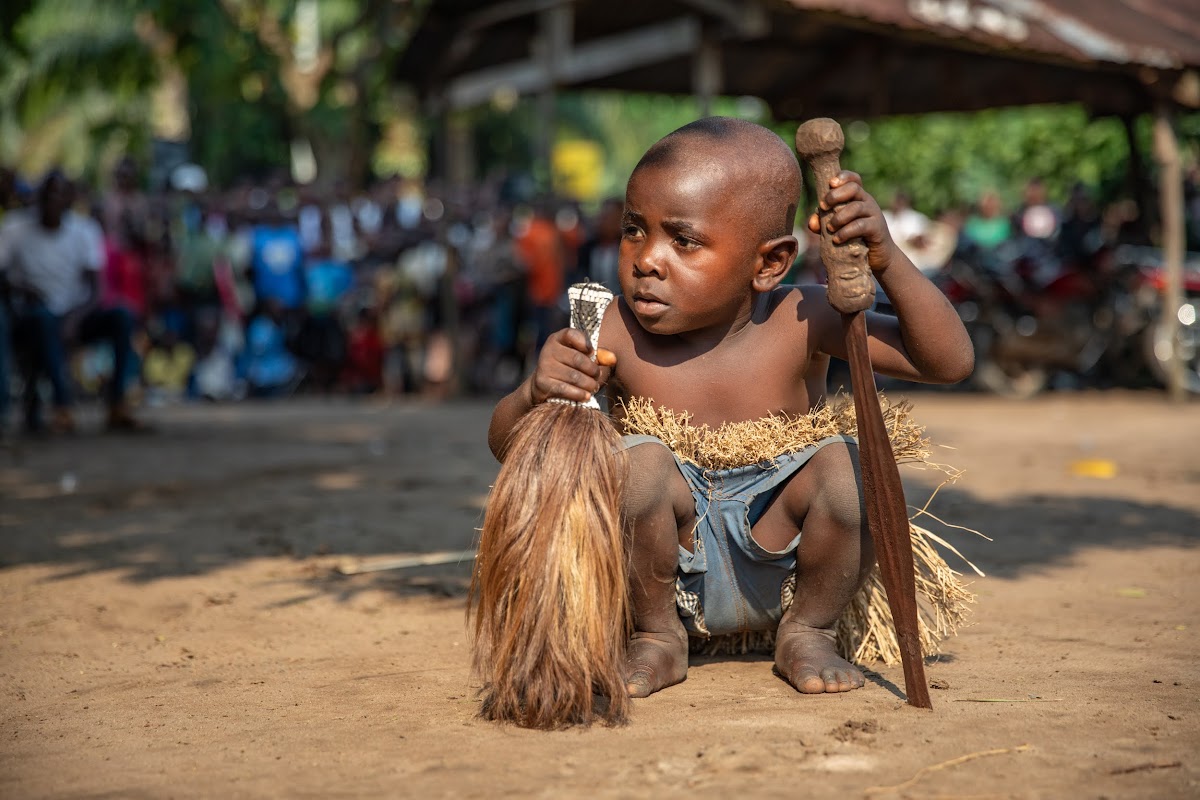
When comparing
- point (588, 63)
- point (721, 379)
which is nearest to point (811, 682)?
point (721, 379)

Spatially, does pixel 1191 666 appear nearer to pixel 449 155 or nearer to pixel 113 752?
pixel 113 752

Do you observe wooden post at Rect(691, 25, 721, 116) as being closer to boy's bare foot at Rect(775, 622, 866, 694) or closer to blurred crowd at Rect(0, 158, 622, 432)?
blurred crowd at Rect(0, 158, 622, 432)

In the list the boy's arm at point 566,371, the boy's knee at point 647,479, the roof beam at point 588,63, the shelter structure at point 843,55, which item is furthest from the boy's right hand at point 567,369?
the roof beam at point 588,63

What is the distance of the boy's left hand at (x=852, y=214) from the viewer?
98.6 inches

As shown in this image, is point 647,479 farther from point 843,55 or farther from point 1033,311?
point 843,55

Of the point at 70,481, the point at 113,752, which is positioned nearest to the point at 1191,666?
the point at 113,752

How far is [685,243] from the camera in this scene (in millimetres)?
2777

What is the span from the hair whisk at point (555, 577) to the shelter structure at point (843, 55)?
5899mm

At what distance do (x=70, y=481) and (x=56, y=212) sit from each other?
126 inches

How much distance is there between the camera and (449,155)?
49.2 feet

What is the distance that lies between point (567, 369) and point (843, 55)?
9144 mm

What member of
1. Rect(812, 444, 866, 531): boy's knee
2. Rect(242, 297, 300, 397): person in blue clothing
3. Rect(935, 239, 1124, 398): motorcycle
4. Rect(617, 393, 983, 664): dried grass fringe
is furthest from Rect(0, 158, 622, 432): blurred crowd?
Rect(812, 444, 866, 531): boy's knee

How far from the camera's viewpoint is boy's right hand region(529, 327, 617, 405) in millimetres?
2604

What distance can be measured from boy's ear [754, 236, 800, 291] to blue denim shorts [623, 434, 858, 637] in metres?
0.38
